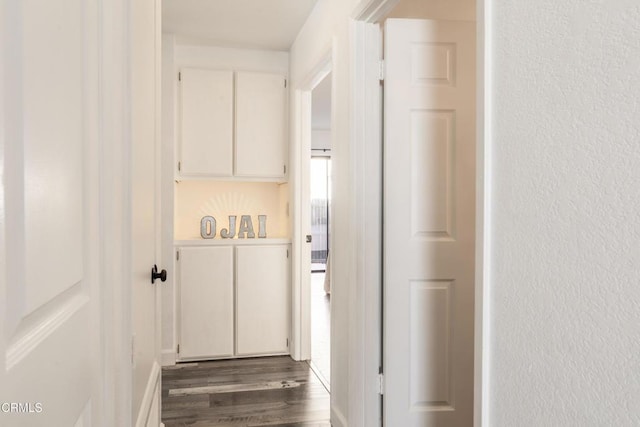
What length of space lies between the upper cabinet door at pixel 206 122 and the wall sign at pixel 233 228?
0.40 meters

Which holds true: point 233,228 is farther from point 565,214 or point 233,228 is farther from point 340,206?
point 565,214

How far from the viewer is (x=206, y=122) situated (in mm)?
3920

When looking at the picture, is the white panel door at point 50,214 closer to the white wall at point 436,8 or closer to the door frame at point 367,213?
the door frame at point 367,213

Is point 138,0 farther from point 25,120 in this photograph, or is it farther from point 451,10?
point 451,10

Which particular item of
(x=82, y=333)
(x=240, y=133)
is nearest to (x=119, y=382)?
(x=82, y=333)

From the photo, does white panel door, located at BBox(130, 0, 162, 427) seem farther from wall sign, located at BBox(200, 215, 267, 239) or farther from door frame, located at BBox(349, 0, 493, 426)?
wall sign, located at BBox(200, 215, 267, 239)

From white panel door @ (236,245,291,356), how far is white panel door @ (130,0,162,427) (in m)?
1.84

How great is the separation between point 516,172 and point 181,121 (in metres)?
3.28

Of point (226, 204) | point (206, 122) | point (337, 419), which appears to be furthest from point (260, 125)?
point (337, 419)

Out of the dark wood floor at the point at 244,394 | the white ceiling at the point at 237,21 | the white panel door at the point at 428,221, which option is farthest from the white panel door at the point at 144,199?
the white ceiling at the point at 237,21

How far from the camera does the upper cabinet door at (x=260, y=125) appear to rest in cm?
400

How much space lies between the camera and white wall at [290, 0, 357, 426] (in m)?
2.45

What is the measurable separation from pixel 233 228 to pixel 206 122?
0.92 meters

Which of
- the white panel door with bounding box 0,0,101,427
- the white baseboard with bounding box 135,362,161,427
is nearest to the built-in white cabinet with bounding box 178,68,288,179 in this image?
the white baseboard with bounding box 135,362,161,427
